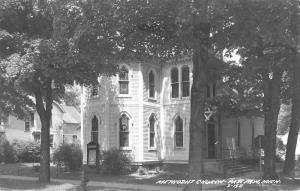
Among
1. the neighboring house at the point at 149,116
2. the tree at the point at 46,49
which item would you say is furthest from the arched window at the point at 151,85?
the tree at the point at 46,49

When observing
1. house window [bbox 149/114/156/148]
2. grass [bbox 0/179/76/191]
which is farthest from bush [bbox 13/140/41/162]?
grass [bbox 0/179/76/191]

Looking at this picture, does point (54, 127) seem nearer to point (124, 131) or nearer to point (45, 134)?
point (124, 131)

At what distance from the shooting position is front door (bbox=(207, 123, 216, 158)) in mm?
32375

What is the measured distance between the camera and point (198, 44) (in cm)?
1647

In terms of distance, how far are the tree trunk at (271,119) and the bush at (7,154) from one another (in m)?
27.4

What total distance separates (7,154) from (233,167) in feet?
72.8

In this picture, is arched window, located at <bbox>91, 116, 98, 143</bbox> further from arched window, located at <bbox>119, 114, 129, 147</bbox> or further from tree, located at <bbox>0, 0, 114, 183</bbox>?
tree, located at <bbox>0, 0, 114, 183</bbox>

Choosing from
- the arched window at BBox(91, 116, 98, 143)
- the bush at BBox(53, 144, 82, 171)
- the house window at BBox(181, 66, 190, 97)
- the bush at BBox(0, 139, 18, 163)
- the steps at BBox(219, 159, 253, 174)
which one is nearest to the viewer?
the steps at BBox(219, 159, 253, 174)

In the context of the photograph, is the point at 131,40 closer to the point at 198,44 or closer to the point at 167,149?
the point at 198,44

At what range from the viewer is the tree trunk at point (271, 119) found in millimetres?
22562

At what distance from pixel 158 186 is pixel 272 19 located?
31.9 ft

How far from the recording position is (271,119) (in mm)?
22859

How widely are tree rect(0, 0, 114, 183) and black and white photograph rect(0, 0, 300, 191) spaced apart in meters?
0.05

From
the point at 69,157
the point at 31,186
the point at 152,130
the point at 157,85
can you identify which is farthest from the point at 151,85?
the point at 31,186
